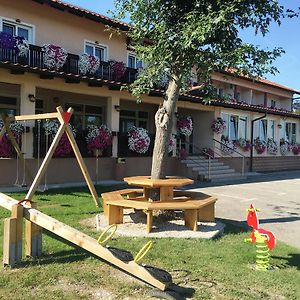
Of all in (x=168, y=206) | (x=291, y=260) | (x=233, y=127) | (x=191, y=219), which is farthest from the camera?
(x=233, y=127)

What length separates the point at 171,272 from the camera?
15.8 ft

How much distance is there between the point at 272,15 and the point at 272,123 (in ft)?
61.7

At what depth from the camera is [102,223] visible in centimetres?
719

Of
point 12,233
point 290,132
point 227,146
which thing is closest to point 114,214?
point 12,233

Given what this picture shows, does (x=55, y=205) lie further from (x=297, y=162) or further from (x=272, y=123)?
(x=297, y=162)

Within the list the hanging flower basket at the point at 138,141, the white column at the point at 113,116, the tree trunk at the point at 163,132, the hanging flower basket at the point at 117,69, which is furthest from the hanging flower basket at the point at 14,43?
the tree trunk at the point at 163,132

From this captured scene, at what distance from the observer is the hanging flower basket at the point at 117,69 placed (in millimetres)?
15586

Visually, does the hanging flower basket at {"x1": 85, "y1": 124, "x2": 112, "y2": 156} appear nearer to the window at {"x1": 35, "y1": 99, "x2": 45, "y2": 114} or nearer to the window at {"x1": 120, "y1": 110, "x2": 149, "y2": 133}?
the window at {"x1": 35, "y1": 99, "x2": 45, "y2": 114}

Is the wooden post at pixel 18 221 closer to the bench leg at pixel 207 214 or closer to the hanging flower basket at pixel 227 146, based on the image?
the bench leg at pixel 207 214

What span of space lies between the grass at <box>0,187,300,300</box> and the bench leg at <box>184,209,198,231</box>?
56 centimetres

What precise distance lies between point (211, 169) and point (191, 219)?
34.8 ft

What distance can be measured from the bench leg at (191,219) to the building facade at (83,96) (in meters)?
2.82

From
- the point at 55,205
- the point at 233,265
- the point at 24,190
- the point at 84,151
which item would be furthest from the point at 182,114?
the point at 233,265

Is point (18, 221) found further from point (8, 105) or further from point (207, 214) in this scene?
point (8, 105)
